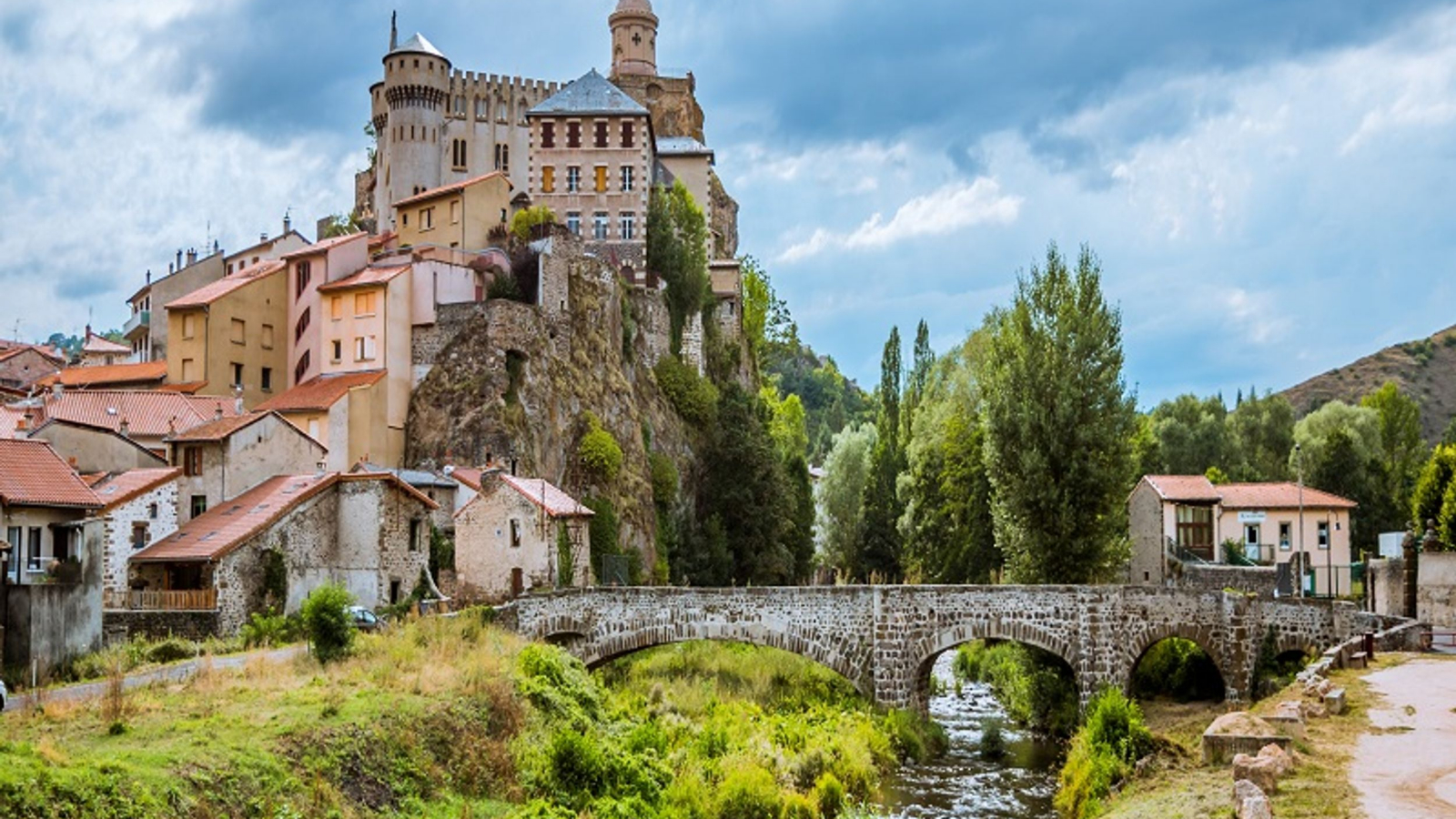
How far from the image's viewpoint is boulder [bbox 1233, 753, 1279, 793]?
1977cm

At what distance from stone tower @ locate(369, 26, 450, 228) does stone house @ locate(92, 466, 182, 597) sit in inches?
1533

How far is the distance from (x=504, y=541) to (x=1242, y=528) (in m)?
28.6

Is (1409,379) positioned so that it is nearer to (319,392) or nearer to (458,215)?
(458,215)

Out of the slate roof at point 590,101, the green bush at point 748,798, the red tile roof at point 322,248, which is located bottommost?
the green bush at point 748,798

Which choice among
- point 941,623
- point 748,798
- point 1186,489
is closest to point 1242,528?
point 1186,489

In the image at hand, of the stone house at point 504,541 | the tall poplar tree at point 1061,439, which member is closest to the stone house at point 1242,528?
the tall poplar tree at point 1061,439

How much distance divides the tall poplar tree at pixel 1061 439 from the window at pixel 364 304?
23545 mm

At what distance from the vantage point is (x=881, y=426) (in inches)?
2894

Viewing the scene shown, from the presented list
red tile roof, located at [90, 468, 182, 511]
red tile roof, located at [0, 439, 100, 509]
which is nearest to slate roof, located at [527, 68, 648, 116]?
red tile roof, located at [90, 468, 182, 511]

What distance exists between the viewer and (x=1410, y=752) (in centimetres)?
2211

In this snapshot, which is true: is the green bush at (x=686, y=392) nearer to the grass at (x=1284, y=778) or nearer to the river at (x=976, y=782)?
the river at (x=976, y=782)

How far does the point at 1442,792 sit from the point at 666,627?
23.3 meters

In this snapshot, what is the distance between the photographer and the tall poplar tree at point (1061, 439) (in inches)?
1722

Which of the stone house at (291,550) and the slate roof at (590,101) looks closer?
the stone house at (291,550)
